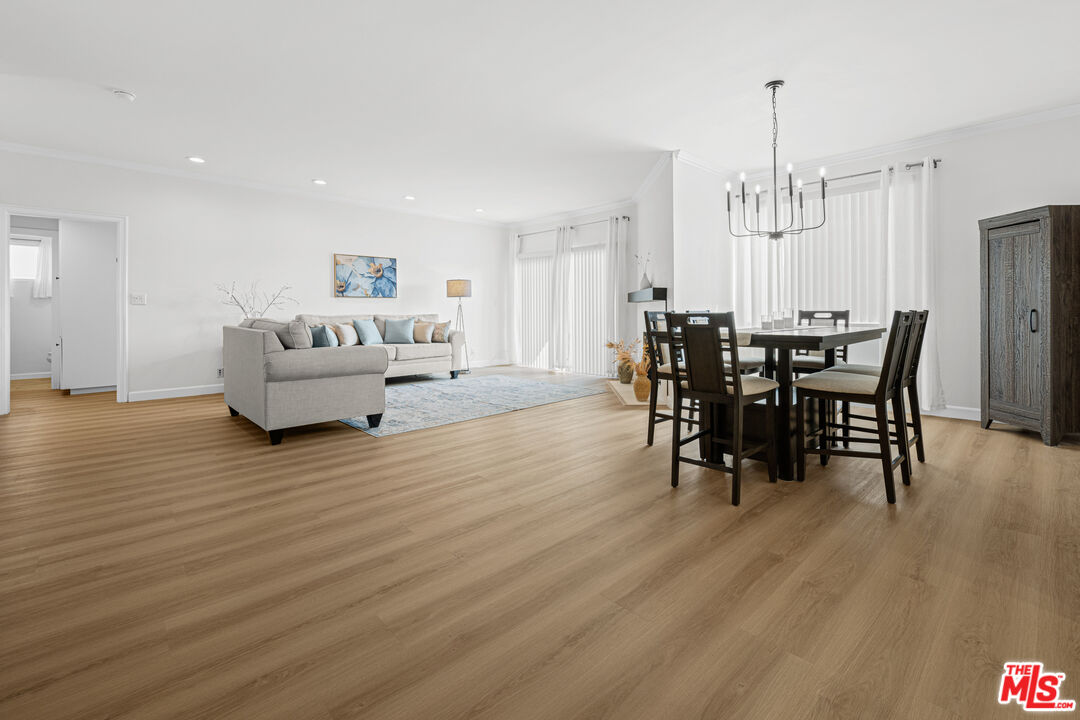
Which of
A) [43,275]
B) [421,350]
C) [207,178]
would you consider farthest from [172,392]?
[43,275]

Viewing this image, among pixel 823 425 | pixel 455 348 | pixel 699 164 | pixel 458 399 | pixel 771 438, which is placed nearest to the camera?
pixel 771 438

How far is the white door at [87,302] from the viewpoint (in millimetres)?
5965

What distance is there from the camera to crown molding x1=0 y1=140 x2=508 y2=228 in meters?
4.92

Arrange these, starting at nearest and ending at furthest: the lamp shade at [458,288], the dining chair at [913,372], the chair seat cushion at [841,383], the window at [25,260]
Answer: the chair seat cushion at [841,383]
the dining chair at [913,372]
the window at [25,260]
the lamp shade at [458,288]

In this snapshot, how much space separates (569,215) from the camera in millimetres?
8078

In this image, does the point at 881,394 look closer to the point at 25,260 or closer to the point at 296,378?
the point at 296,378

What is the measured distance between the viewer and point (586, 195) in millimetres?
6945

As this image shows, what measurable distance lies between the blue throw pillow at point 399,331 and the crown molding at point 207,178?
1.78 m

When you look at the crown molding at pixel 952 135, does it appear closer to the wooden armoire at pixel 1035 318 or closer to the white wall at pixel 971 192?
the white wall at pixel 971 192

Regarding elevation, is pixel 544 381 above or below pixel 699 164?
below

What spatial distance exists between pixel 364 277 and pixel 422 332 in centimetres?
121

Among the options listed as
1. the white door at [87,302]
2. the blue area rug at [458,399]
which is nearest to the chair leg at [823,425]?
the blue area rug at [458,399]

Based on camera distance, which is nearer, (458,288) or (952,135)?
(952,135)

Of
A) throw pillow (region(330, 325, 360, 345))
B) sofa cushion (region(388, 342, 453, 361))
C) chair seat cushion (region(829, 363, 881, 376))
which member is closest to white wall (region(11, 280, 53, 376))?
throw pillow (region(330, 325, 360, 345))
